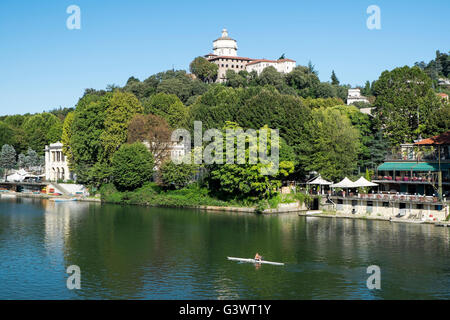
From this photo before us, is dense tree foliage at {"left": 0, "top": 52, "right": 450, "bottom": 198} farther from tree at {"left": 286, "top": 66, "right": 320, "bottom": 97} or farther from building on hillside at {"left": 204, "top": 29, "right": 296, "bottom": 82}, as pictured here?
building on hillside at {"left": 204, "top": 29, "right": 296, "bottom": 82}

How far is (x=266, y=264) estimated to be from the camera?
36.5 m

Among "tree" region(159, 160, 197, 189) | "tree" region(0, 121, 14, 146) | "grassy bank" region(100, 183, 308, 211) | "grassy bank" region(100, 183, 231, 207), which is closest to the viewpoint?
"grassy bank" region(100, 183, 308, 211)

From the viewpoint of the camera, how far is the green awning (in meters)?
57.0

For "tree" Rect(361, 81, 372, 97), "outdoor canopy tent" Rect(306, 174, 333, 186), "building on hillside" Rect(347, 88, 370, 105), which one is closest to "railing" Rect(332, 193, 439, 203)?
"outdoor canopy tent" Rect(306, 174, 333, 186)

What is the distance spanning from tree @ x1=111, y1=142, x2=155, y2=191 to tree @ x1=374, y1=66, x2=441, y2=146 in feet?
104

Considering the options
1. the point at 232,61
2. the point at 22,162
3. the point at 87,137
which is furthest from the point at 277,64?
the point at 87,137

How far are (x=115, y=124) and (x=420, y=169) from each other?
4522 cm

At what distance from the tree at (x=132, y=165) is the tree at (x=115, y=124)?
6947 mm

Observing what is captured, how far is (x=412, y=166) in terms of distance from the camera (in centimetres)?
5903

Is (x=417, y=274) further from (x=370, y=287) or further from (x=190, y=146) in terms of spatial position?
(x=190, y=146)

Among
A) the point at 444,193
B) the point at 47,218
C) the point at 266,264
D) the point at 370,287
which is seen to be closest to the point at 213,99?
the point at 47,218

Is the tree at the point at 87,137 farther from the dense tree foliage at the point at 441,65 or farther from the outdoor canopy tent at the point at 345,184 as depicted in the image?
the dense tree foliage at the point at 441,65

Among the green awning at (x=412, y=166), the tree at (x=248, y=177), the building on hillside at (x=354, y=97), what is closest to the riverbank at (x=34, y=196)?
the tree at (x=248, y=177)

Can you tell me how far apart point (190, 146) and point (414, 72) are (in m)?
33.4
